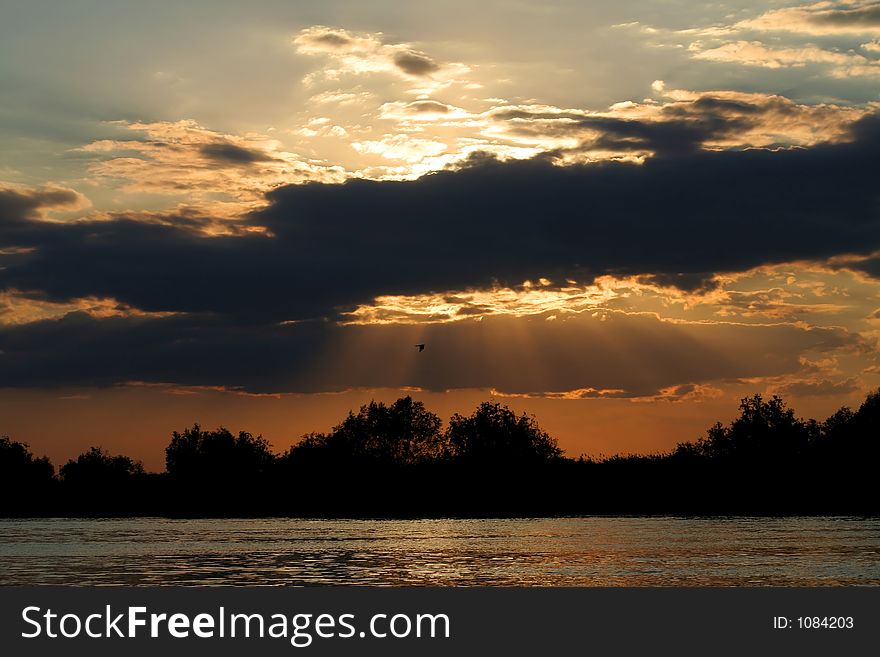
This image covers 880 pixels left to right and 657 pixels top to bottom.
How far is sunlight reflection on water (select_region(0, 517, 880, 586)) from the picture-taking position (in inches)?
2616

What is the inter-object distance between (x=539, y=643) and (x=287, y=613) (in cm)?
1101

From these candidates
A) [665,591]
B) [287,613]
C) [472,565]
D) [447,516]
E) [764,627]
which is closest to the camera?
[764,627]

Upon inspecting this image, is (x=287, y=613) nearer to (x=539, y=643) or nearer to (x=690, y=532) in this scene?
(x=539, y=643)

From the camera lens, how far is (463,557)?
8444 cm

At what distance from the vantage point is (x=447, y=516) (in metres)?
184

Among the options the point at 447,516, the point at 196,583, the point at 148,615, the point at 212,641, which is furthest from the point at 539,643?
the point at 447,516

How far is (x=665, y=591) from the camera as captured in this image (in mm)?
58312

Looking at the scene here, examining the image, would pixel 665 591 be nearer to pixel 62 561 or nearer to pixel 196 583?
pixel 196 583

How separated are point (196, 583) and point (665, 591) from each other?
25387 millimetres

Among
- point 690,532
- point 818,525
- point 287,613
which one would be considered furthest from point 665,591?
point 818,525

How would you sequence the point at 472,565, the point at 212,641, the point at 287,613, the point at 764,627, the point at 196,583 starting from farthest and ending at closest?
the point at 472,565 → the point at 196,583 → the point at 287,613 → the point at 764,627 → the point at 212,641

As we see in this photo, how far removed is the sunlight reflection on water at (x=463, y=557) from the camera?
66438 mm

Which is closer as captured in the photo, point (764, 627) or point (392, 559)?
point (764, 627)

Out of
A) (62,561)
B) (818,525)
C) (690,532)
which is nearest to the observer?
(62,561)
